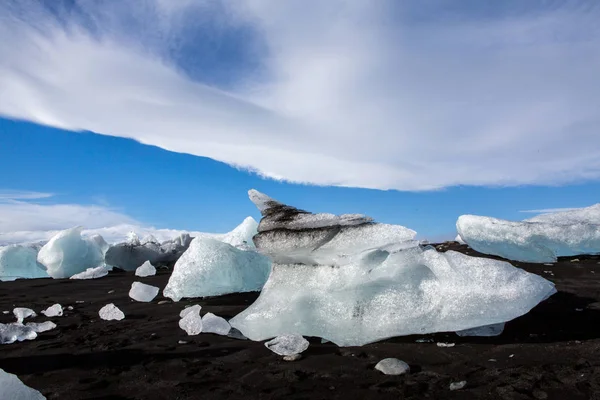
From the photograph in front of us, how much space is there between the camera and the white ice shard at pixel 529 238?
10711mm

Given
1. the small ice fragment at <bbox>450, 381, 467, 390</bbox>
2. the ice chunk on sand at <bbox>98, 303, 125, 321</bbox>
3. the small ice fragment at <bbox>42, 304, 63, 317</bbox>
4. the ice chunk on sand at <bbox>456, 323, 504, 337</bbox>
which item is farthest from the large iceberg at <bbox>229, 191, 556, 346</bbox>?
the small ice fragment at <bbox>42, 304, 63, 317</bbox>

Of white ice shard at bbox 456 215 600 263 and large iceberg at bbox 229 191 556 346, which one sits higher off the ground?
white ice shard at bbox 456 215 600 263

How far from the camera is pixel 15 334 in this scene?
195 inches

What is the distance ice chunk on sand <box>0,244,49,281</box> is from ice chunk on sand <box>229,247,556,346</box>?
1114cm

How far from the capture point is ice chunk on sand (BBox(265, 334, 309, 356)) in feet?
13.3

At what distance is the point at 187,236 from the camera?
1609cm

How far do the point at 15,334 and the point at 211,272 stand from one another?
2926mm

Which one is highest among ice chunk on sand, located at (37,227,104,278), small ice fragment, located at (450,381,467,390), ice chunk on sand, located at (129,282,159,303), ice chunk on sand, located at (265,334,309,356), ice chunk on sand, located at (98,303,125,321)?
ice chunk on sand, located at (37,227,104,278)

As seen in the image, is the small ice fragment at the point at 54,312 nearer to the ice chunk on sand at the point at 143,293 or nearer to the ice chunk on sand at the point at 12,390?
the ice chunk on sand at the point at 143,293

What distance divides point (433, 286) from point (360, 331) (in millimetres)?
892

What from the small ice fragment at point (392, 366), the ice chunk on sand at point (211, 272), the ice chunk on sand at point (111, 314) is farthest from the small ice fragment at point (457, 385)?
the ice chunk on sand at point (211, 272)

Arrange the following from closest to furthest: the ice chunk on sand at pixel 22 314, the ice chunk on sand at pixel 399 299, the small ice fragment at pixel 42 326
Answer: the ice chunk on sand at pixel 399 299, the small ice fragment at pixel 42 326, the ice chunk on sand at pixel 22 314

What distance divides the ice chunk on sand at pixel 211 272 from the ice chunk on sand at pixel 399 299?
7.59 feet

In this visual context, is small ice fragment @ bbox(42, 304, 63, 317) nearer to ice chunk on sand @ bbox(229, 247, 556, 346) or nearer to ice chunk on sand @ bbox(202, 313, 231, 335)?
ice chunk on sand @ bbox(202, 313, 231, 335)
